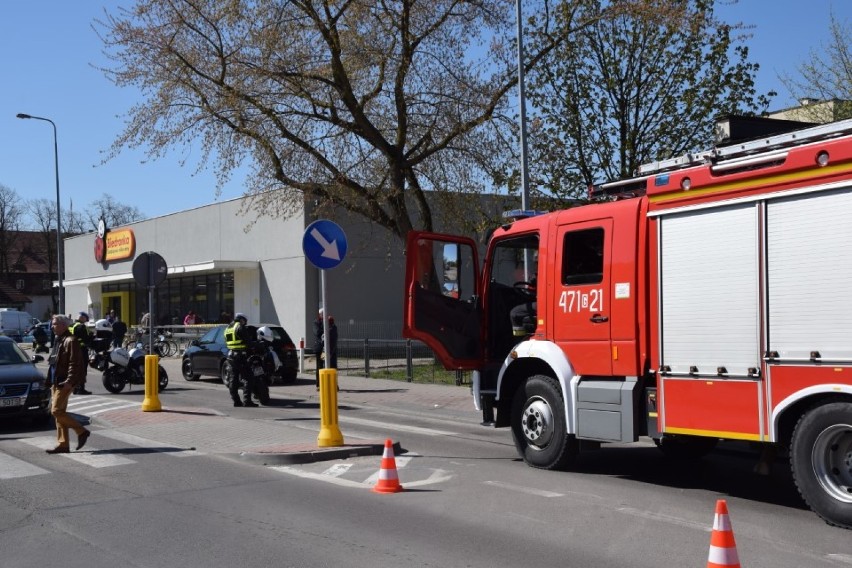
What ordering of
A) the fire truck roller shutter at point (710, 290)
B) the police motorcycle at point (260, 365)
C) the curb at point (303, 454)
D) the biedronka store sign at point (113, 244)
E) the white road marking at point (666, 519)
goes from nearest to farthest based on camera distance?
the white road marking at point (666, 519)
the fire truck roller shutter at point (710, 290)
the curb at point (303, 454)
the police motorcycle at point (260, 365)
the biedronka store sign at point (113, 244)

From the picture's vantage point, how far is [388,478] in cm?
871

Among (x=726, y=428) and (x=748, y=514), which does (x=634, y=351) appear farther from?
(x=748, y=514)

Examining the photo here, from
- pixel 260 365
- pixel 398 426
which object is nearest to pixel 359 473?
pixel 398 426

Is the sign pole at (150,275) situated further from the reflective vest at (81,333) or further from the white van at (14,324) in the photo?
the white van at (14,324)

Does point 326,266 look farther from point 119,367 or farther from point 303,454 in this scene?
point 119,367

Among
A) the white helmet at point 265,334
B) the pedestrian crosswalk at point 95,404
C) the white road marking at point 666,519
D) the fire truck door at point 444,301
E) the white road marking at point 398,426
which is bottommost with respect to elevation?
the white road marking at point 398,426

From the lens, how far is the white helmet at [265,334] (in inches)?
743

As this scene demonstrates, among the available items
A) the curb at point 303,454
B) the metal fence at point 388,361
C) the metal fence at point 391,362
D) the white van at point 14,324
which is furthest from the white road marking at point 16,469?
the white van at point 14,324

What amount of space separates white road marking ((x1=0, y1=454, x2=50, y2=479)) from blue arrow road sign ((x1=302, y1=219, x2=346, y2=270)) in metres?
3.93

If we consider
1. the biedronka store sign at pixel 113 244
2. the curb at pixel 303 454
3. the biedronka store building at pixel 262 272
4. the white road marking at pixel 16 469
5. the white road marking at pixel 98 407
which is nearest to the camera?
the white road marking at pixel 16 469

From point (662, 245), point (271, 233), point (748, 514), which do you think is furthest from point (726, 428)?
point (271, 233)

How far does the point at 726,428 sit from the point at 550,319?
2445mm

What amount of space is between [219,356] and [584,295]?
1455 cm

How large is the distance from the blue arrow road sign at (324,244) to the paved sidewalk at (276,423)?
7.63 ft
